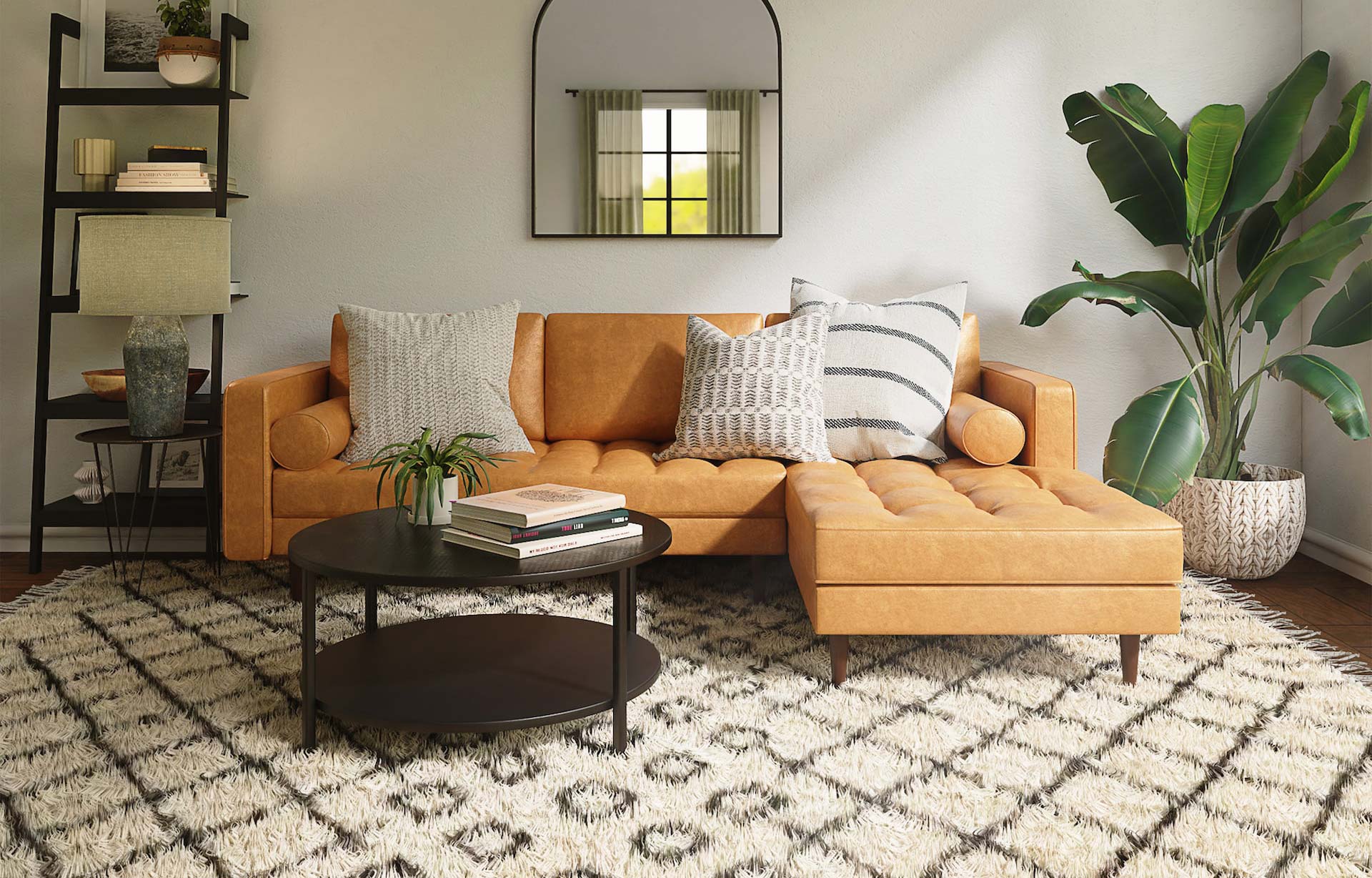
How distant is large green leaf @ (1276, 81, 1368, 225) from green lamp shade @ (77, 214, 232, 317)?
11.7 ft

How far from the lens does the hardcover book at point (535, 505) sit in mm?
1903

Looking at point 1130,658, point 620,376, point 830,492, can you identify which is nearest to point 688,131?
point 620,376

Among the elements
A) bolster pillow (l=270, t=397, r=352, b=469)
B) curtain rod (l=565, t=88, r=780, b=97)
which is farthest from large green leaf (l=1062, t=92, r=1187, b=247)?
bolster pillow (l=270, t=397, r=352, b=469)

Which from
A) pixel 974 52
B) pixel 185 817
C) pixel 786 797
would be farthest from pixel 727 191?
pixel 185 817

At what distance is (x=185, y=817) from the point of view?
5.37 feet

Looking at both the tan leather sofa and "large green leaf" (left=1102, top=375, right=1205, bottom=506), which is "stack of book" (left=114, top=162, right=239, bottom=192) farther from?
"large green leaf" (left=1102, top=375, right=1205, bottom=506)

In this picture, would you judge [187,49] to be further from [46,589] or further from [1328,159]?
[1328,159]

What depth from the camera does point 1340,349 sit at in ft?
11.2

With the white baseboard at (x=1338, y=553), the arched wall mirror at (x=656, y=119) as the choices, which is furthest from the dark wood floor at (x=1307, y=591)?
the arched wall mirror at (x=656, y=119)

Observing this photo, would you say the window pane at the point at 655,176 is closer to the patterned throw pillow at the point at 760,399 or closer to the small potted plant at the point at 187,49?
the patterned throw pillow at the point at 760,399

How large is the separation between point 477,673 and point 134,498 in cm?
215

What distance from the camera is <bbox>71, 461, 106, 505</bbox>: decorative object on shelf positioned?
3637 millimetres

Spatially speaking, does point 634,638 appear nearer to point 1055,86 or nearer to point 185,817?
point 185,817

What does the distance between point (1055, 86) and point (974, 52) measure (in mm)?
328
